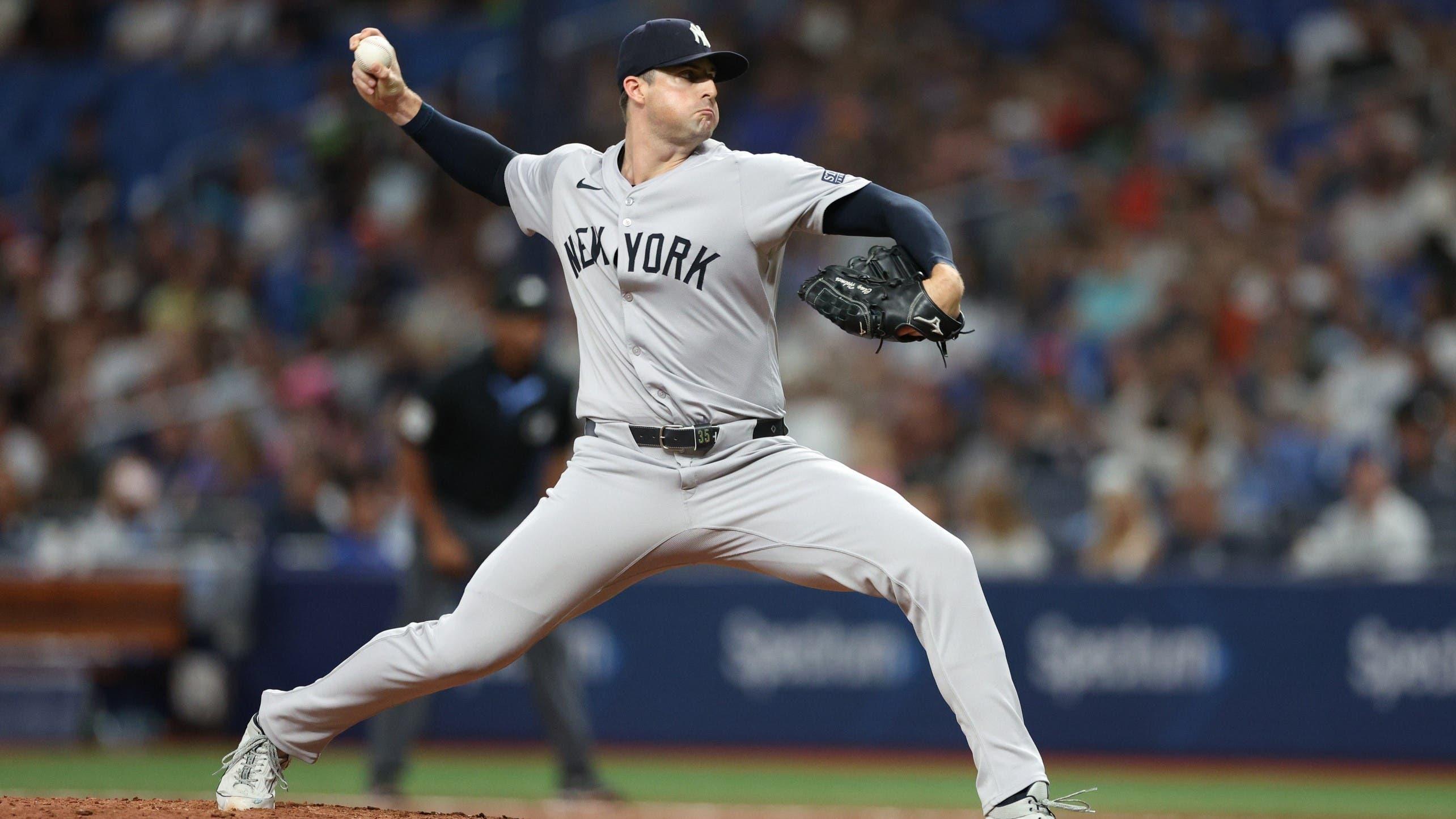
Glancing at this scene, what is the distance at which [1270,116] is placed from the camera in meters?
12.8

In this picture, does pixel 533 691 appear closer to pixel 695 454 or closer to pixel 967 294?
pixel 695 454

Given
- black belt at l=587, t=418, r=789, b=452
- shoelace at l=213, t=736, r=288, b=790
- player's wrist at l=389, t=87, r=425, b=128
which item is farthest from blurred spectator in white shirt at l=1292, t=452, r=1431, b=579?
shoelace at l=213, t=736, r=288, b=790

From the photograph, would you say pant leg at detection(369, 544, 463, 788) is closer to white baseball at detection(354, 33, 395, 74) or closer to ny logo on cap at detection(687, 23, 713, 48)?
white baseball at detection(354, 33, 395, 74)

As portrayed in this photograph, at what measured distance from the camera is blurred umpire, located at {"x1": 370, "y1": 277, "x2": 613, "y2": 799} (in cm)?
795

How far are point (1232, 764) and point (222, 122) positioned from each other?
444 inches

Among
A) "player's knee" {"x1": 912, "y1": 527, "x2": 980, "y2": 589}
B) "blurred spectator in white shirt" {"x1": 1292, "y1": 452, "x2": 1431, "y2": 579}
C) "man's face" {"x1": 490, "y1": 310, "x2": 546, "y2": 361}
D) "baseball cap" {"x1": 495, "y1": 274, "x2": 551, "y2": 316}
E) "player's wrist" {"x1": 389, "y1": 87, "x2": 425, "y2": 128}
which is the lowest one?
"blurred spectator in white shirt" {"x1": 1292, "y1": 452, "x2": 1431, "y2": 579}

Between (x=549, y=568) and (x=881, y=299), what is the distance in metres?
1.10

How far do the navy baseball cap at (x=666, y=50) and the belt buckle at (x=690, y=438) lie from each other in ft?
2.97

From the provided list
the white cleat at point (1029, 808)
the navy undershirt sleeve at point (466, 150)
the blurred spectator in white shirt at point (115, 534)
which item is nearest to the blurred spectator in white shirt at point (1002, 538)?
the blurred spectator in white shirt at point (115, 534)

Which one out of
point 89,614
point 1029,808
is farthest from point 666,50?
point 89,614

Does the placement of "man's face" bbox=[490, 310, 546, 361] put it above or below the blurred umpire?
above

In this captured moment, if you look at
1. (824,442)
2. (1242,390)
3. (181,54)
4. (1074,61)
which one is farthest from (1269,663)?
(181,54)

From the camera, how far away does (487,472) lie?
8250 mm

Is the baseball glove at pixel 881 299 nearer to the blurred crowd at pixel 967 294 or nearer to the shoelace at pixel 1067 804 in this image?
the shoelace at pixel 1067 804
